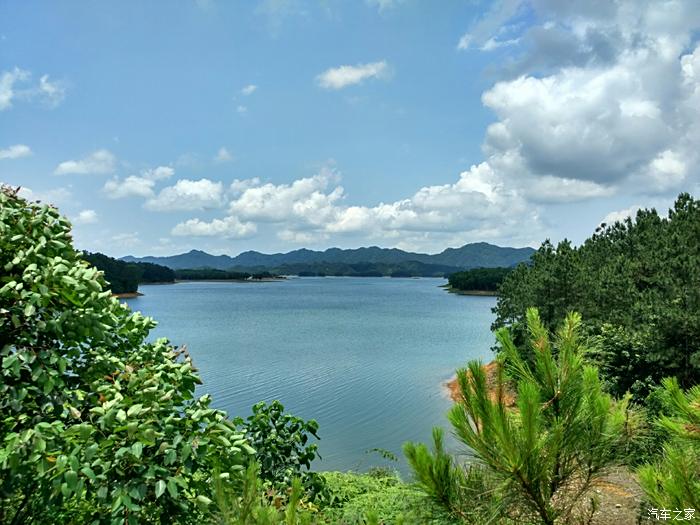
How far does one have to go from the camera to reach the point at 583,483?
117 inches

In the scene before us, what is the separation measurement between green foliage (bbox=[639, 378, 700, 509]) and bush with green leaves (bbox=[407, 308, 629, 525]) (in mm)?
354

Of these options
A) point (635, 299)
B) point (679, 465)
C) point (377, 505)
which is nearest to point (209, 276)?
point (635, 299)

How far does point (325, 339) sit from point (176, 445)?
3776 cm

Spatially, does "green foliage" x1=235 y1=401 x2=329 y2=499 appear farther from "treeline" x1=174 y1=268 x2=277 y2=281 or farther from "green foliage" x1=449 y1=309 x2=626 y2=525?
"treeline" x1=174 y1=268 x2=277 y2=281

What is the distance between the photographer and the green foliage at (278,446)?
13.5 feet

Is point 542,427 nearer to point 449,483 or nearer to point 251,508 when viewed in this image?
point 449,483

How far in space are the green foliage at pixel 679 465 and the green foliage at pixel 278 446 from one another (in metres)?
2.63

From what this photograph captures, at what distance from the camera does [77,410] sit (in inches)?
92.2

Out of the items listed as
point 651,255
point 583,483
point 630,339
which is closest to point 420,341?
point 651,255

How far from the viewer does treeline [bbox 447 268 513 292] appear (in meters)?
96.6

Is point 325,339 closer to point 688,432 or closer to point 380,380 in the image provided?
point 380,380

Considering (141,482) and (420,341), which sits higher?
(141,482)

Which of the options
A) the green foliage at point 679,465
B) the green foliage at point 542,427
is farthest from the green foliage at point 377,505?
the green foliage at point 679,465

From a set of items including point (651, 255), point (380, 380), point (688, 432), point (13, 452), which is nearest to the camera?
point (13, 452)
